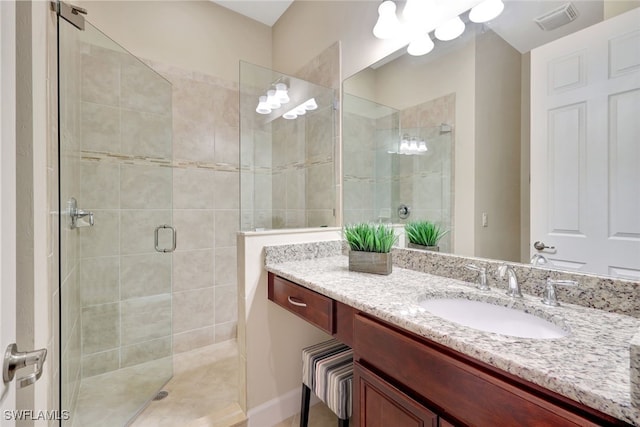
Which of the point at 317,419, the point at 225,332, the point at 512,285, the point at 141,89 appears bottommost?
the point at 317,419

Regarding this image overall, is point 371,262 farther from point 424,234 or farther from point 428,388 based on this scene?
point 428,388

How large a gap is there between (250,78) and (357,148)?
2.76 feet

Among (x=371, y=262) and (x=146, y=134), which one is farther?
(x=146, y=134)

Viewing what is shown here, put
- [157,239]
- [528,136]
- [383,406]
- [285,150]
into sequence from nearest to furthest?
[383,406]
[528,136]
[157,239]
[285,150]

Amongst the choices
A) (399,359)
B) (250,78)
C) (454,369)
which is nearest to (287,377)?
(399,359)

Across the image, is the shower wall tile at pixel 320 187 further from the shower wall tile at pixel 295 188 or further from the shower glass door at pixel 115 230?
the shower glass door at pixel 115 230

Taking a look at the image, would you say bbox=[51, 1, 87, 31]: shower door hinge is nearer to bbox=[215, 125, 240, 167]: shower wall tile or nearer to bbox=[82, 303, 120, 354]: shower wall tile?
bbox=[215, 125, 240, 167]: shower wall tile

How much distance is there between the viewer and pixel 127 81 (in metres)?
1.81

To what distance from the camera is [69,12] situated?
3.92 feet

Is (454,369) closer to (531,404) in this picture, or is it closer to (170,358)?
(531,404)

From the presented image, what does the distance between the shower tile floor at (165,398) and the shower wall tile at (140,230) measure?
29.4 inches

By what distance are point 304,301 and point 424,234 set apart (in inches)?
26.6

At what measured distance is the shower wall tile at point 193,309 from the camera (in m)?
2.24

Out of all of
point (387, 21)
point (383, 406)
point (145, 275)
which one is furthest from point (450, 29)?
point (145, 275)
